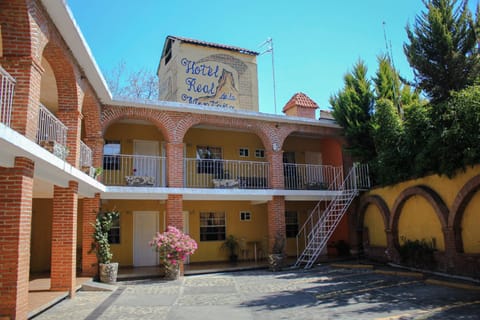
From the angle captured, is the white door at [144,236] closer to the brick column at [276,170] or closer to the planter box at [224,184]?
the planter box at [224,184]

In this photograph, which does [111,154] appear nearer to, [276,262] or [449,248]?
[276,262]

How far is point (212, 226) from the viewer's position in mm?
16328

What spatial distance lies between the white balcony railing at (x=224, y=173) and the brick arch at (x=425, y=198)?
5071 millimetres

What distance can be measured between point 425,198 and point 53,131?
443 inches

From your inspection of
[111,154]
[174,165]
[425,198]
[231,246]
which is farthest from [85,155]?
[425,198]

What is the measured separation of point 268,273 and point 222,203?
14.3 ft

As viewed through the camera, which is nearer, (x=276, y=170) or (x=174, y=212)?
(x=174, y=212)

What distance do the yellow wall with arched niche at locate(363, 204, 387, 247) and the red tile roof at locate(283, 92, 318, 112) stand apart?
581 centimetres

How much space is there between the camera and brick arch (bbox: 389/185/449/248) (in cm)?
1146

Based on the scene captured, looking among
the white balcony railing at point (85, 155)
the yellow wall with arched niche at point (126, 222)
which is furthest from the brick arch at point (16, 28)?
the yellow wall with arched niche at point (126, 222)

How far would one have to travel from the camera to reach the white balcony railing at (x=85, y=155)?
11.3 m

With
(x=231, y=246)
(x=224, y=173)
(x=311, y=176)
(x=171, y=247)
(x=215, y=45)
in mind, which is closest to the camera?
(x=171, y=247)

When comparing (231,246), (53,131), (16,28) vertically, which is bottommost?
(231,246)

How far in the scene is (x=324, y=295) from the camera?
30.2 ft
